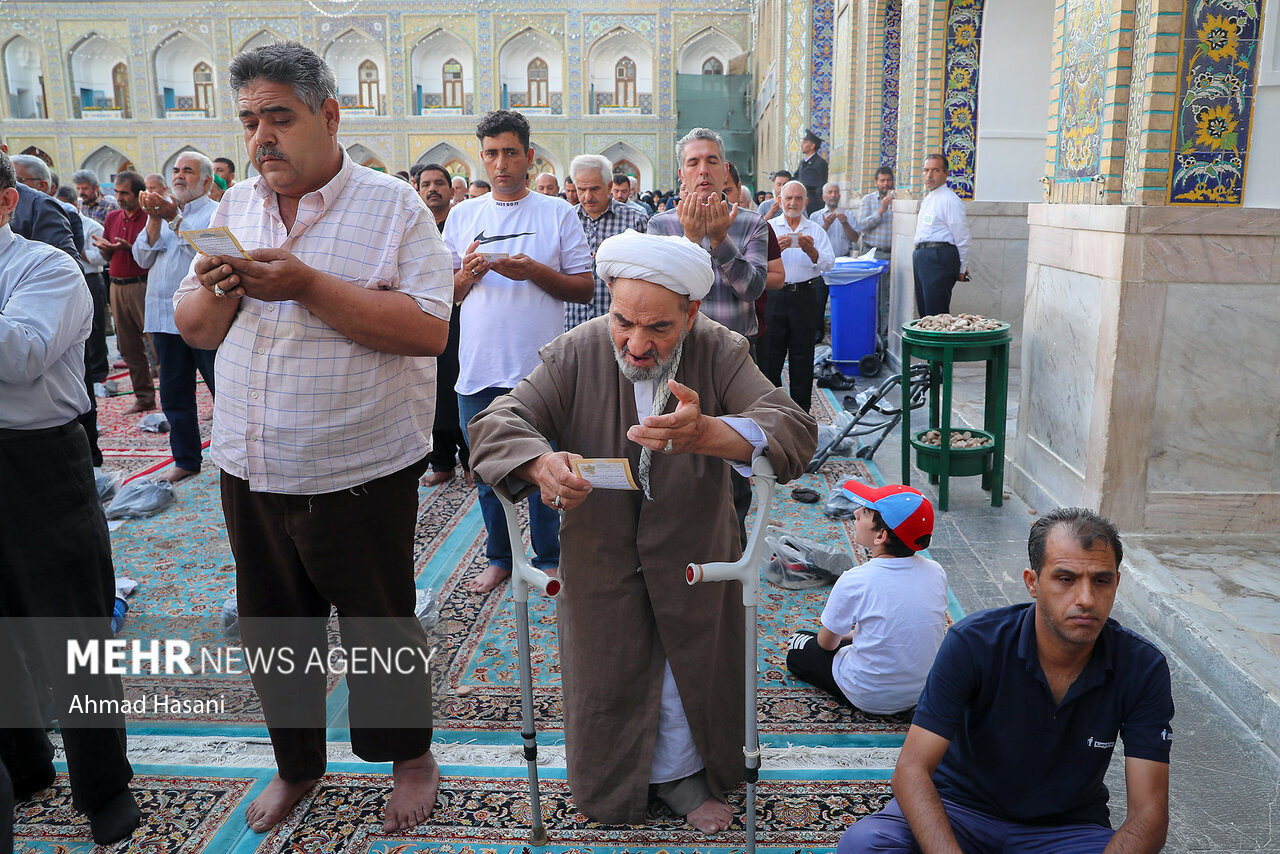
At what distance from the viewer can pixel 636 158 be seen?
92.0 ft

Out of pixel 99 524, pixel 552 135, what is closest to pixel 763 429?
pixel 99 524

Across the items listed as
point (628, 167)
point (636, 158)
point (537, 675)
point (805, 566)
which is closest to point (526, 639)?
point (537, 675)

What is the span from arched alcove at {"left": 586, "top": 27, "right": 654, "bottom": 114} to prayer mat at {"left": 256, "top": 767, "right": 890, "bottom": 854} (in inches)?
1084

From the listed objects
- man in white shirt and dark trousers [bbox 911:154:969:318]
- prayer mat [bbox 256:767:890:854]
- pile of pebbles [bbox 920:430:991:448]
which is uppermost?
man in white shirt and dark trousers [bbox 911:154:969:318]

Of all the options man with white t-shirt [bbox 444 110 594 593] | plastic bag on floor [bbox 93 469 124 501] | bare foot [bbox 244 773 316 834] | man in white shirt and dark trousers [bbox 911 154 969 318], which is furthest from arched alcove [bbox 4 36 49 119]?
bare foot [bbox 244 773 316 834]

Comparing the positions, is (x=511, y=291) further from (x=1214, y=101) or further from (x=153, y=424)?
(x=153, y=424)

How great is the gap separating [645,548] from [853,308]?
5.87 metres

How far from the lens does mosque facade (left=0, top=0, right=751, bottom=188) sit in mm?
26406

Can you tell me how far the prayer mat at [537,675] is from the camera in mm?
2754

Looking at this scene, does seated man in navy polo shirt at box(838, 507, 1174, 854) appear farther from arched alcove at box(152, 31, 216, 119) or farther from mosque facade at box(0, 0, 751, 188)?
arched alcove at box(152, 31, 216, 119)

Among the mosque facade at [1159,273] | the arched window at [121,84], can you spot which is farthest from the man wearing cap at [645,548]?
the arched window at [121,84]

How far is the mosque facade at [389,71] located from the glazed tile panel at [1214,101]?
23938mm

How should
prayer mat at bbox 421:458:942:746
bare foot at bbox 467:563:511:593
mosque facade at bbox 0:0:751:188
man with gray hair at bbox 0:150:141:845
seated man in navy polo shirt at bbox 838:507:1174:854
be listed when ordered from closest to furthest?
seated man in navy polo shirt at bbox 838:507:1174:854 → man with gray hair at bbox 0:150:141:845 → prayer mat at bbox 421:458:942:746 → bare foot at bbox 467:563:511:593 → mosque facade at bbox 0:0:751:188

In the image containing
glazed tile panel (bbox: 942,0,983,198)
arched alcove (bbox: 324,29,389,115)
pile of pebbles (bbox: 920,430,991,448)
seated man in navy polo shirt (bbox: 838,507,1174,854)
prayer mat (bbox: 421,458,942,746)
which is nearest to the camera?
seated man in navy polo shirt (bbox: 838,507,1174,854)
